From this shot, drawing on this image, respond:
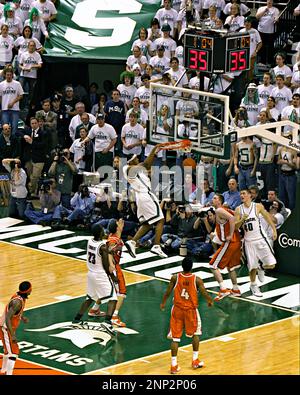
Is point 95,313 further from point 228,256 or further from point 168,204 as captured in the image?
point 168,204

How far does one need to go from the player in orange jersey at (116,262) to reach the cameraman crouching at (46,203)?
218 inches

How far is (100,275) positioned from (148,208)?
3.36m

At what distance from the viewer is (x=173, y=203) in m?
26.6

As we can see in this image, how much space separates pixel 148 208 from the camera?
25.1 meters

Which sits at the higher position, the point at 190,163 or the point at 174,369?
the point at 190,163

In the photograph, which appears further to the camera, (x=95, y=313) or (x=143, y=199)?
(x=143, y=199)

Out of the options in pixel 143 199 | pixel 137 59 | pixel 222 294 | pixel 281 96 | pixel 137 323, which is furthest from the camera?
pixel 137 59

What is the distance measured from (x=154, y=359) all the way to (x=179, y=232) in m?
5.74

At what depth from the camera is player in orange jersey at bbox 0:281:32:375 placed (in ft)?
65.6

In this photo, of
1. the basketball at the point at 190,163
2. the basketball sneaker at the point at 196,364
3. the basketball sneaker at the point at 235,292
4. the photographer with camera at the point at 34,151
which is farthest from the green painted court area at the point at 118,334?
the photographer with camera at the point at 34,151

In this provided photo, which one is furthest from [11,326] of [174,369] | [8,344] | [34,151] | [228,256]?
[34,151]

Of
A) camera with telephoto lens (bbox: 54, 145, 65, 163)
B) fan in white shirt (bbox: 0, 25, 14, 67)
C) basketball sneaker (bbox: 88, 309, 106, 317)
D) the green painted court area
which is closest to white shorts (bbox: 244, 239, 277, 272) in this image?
the green painted court area

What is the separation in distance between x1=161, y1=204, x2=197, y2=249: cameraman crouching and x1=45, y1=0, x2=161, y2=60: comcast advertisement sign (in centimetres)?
605
